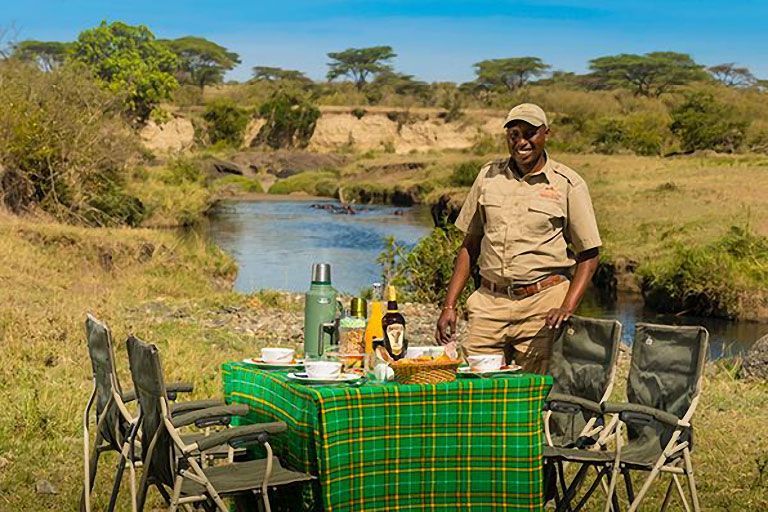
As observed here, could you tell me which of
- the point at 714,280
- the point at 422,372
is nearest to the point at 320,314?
the point at 422,372

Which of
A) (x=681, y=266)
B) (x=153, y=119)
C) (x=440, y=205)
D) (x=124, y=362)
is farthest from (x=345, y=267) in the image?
(x=153, y=119)

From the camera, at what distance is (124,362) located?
9.57m

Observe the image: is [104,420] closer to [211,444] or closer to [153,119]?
[211,444]

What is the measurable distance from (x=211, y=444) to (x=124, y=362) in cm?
528

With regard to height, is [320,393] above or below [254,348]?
above

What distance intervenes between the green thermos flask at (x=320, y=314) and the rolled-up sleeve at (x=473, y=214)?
1.10 metres

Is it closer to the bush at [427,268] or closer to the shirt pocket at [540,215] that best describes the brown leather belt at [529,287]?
the shirt pocket at [540,215]

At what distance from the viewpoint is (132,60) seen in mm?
60250

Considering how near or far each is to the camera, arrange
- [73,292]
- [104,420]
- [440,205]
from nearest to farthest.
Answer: [104,420], [73,292], [440,205]

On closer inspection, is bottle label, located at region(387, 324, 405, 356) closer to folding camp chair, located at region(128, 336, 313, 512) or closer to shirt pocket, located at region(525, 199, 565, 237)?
folding camp chair, located at region(128, 336, 313, 512)

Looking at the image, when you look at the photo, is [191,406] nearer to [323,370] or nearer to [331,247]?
[323,370]

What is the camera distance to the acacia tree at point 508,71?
93369 mm

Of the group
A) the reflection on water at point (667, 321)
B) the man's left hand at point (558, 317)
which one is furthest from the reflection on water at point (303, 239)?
the man's left hand at point (558, 317)

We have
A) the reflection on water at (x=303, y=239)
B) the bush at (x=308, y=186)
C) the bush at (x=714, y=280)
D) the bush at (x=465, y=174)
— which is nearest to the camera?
the bush at (x=714, y=280)
